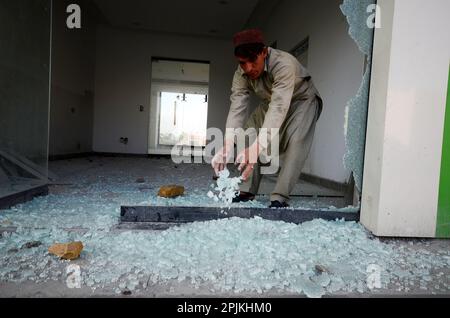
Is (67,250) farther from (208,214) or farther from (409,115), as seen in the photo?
(409,115)

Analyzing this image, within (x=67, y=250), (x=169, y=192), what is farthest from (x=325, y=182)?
(x=67, y=250)

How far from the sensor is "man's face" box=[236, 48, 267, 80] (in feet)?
6.32

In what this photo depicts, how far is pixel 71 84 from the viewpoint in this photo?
641 cm

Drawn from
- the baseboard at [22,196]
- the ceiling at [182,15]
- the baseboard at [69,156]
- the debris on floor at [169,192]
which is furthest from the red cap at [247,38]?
the ceiling at [182,15]

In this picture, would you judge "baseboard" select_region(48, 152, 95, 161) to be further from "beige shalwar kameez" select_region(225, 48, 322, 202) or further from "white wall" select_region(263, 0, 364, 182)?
"beige shalwar kameez" select_region(225, 48, 322, 202)

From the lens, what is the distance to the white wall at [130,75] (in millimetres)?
8266

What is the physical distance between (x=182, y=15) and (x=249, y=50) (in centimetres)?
589

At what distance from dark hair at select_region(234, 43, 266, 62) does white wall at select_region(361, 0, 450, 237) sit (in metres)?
0.62

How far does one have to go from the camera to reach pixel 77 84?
6.78m

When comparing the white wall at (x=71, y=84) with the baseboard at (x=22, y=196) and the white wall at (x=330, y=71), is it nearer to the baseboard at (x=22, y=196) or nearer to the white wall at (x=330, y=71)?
the baseboard at (x=22, y=196)

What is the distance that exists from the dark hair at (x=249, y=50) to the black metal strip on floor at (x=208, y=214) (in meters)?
0.84
